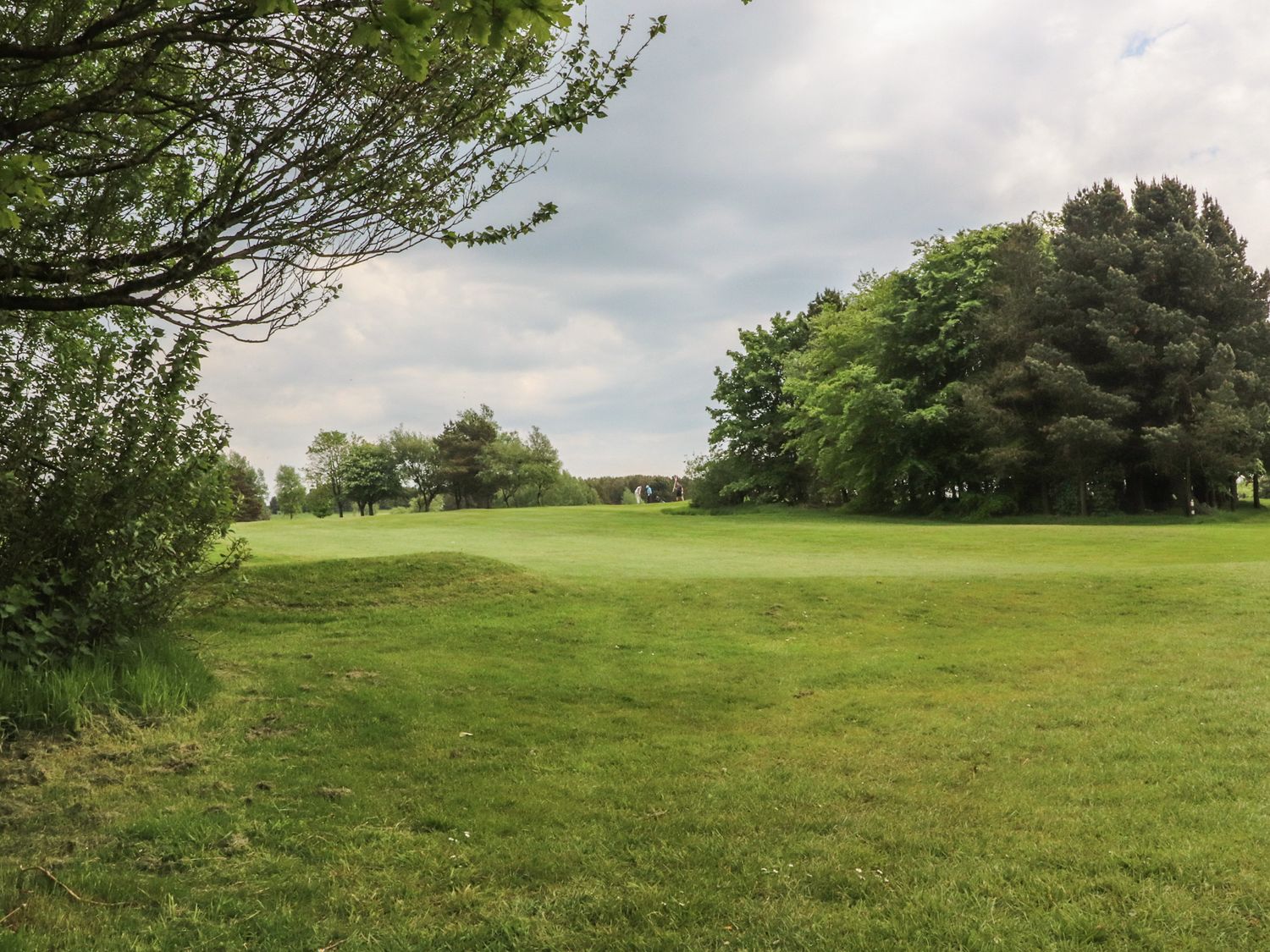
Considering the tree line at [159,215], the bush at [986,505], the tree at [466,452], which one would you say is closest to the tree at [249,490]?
the tree line at [159,215]

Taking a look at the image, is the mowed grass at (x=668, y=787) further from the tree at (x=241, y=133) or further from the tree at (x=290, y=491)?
the tree at (x=290, y=491)

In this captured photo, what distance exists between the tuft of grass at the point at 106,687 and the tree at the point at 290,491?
299ft

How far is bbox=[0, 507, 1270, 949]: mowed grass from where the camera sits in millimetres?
4133

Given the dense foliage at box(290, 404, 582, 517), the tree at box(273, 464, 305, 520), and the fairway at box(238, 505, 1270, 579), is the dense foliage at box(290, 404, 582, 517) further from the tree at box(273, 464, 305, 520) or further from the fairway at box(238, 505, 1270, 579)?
the fairway at box(238, 505, 1270, 579)

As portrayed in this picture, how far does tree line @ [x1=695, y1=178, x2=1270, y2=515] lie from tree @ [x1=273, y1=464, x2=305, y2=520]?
65912mm

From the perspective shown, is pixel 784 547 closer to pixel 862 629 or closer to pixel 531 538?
pixel 531 538

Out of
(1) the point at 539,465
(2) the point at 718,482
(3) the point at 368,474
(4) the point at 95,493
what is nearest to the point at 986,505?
(2) the point at 718,482

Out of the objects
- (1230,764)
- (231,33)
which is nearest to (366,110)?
(231,33)

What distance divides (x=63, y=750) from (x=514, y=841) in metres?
3.91

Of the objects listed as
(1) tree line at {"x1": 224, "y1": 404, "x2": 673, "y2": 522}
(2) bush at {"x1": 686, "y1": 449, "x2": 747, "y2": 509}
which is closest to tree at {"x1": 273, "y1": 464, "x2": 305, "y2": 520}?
(1) tree line at {"x1": 224, "y1": 404, "x2": 673, "y2": 522}

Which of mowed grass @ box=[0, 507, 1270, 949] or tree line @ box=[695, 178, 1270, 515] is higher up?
tree line @ box=[695, 178, 1270, 515]

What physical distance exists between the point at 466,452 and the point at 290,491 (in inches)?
895

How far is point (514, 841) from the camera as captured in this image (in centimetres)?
507

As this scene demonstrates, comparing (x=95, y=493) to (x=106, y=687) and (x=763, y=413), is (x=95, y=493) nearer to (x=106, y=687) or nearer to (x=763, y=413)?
(x=106, y=687)
